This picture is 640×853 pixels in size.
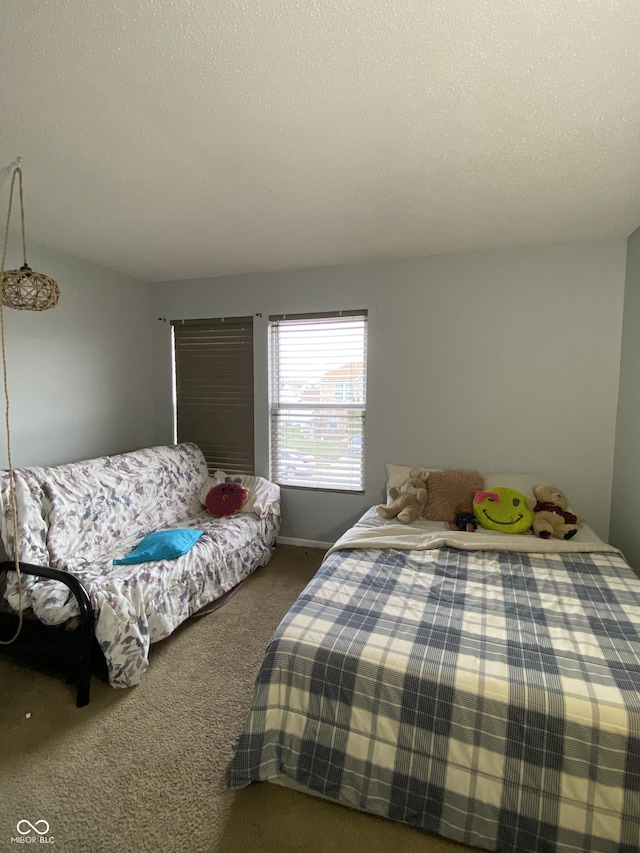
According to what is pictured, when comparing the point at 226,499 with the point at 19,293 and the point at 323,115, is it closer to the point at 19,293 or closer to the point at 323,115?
the point at 19,293

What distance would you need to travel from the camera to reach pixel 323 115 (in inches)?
55.9

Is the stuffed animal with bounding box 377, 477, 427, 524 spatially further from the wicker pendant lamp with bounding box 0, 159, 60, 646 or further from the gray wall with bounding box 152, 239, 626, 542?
the wicker pendant lamp with bounding box 0, 159, 60, 646

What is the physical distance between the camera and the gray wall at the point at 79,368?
8.77 ft

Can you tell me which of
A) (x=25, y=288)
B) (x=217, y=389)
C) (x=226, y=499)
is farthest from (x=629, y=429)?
(x=25, y=288)

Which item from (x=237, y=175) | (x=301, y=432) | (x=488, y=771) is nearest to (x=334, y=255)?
(x=237, y=175)

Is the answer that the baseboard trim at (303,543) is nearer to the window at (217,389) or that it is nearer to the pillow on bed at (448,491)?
the window at (217,389)

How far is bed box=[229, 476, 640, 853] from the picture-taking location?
43.6 inches

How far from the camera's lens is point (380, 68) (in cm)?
122

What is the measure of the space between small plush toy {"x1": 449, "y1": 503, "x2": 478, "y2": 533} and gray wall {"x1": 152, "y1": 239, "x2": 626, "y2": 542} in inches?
17.5

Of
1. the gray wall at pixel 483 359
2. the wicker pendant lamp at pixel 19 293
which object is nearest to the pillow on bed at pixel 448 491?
the gray wall at pixel 483 359

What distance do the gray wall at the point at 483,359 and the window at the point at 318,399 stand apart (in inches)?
3.9

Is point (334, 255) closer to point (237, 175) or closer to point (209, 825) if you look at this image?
point (237, 175)

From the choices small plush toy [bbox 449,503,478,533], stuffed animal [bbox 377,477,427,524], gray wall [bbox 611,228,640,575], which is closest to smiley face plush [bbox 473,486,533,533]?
small plush toy [bbox 449,503,478,533]

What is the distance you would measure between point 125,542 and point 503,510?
8.27 feet
